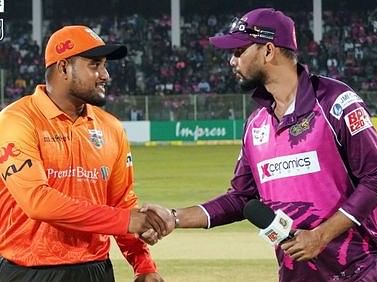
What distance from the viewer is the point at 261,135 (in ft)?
16.9

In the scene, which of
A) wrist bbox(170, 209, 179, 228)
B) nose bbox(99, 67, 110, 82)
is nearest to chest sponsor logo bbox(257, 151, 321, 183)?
wrist bbox(170, 209, 179, 228)

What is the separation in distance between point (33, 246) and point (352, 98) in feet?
6.18

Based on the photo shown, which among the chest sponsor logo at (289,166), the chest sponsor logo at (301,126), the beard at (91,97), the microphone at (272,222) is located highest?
the beard at (91,97)

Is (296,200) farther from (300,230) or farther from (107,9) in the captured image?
(107,9)

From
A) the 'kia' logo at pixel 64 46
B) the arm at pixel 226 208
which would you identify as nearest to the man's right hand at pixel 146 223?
the arm at pixel 226 208

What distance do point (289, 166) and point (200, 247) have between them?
847 cm

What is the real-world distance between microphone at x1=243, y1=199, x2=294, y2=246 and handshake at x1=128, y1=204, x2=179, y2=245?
0.76 m

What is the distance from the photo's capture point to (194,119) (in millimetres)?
40812

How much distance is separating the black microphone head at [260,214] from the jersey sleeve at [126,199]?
3.51 ft

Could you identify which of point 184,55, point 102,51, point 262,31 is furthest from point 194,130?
point 262,31

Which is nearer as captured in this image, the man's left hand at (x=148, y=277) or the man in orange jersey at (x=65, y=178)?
the man in orange jersey at (x=65, y=178)

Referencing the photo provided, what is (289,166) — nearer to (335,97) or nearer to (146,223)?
(335,97)

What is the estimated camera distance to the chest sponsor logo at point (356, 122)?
473 cm

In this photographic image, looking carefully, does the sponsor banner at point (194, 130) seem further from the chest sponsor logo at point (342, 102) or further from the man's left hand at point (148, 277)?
the chest sponsor logo at point (342, 102)
